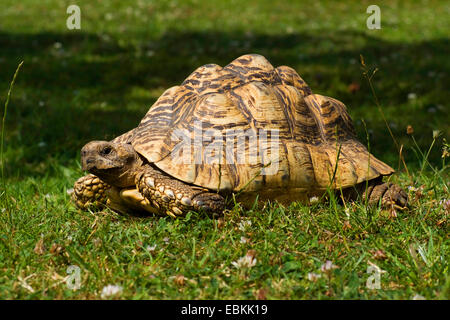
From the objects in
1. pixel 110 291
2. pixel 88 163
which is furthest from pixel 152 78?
pixel 110 291

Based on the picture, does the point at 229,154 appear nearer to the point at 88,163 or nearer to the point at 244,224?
the point at 244,224

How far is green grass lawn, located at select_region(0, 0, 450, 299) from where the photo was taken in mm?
2727

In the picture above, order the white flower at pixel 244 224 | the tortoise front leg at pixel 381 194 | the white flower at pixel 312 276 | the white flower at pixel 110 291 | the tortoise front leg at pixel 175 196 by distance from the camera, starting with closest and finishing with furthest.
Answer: the white flower at pixel 110 291, the white flower at pixel 312 276, the white flower at pixel 244 224, the tortoise front leg at pixel 175 196, the tortoise front leg at pixel 381 194

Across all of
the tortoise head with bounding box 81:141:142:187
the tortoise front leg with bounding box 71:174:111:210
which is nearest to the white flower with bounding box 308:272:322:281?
the tortoise head with bounding box 81:141:142:187

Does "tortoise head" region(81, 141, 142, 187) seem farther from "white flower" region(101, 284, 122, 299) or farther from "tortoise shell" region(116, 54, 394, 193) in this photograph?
"white flower" region(101, 284, 122, 299)

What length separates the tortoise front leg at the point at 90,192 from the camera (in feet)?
12.4

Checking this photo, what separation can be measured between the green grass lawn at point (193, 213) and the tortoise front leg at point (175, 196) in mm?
100

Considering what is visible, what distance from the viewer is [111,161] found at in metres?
3.47

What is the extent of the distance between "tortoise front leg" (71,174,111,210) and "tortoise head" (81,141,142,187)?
0.76 ft

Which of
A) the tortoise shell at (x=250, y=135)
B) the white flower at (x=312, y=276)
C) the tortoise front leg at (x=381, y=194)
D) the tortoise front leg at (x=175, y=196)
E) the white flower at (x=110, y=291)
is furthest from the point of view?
the tortoise front leg at (x=381, y=194)

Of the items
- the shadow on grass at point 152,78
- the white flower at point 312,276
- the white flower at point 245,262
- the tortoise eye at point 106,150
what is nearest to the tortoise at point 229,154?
the tortoise eye at point 106,150

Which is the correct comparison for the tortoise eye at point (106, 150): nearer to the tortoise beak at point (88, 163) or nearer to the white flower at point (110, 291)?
the tortoise beak at point (88, 163)

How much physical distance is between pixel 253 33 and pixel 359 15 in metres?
5.24

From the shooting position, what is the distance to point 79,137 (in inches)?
235
